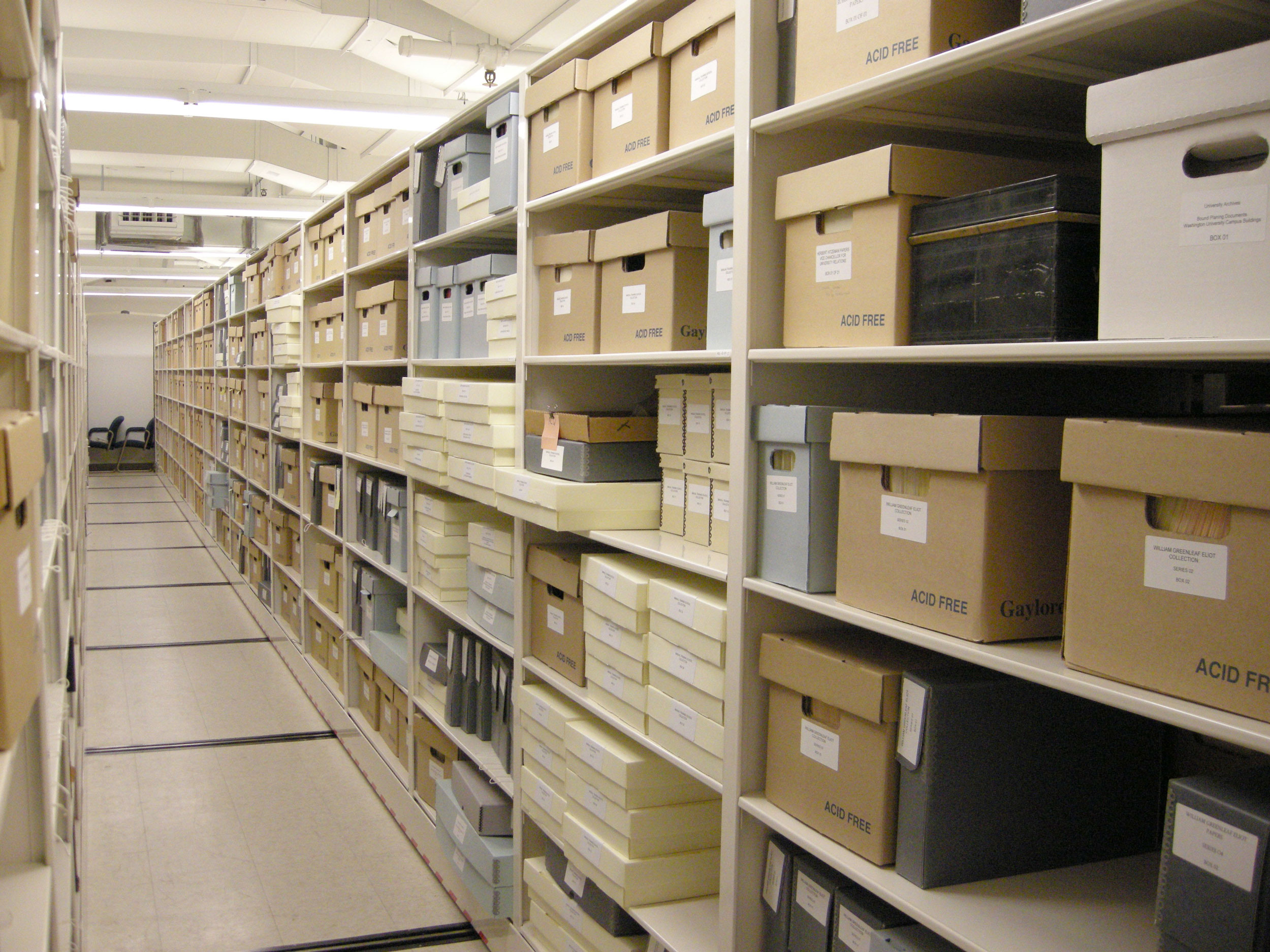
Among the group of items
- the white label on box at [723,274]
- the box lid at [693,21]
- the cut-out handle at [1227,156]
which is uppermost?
the box lid at [693,21]

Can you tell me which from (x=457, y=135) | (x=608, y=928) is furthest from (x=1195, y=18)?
(x=457, y=135)

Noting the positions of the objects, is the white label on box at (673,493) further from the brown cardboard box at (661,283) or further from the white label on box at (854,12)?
the white label on box at (854,12)

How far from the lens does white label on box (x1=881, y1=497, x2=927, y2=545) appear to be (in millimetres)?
1396

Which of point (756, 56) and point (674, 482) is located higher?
point (756, 56)

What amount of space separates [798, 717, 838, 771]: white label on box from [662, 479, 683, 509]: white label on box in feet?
2.03

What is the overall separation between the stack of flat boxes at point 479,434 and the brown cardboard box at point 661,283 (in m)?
0.51

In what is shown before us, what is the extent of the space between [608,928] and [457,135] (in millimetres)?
2311

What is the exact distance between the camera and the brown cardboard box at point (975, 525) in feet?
4.27

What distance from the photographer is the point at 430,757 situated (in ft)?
11.2

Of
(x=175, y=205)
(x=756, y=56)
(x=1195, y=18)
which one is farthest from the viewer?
(x=175, y=205)

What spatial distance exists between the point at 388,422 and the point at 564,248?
1.69m

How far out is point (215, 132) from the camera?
22.4 feet

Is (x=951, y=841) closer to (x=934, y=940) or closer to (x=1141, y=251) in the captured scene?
(x=934, y=940)

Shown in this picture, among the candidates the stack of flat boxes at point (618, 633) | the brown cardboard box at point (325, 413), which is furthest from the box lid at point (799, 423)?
the brown cardboard box at point (325, 413)
